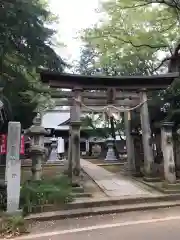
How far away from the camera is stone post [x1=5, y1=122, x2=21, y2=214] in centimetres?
627

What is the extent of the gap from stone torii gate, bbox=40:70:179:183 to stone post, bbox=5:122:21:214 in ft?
10.6

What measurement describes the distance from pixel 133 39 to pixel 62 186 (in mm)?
9786

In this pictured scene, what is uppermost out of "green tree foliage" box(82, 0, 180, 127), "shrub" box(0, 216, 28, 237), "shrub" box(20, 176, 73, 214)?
"green tree foliage" box(82, 0, 180, 127)

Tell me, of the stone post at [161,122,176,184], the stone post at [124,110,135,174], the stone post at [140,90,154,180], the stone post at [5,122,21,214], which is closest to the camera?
the stone post at [5,122,21,214]

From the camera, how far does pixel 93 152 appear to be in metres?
29.3

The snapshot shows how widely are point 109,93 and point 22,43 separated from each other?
4083 millimetres

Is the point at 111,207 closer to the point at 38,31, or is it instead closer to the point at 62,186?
the point at 62,186

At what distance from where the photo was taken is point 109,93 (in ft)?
36.4

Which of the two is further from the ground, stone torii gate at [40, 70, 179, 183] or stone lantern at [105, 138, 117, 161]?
stone torii gate at [40, 70, 179, 183]

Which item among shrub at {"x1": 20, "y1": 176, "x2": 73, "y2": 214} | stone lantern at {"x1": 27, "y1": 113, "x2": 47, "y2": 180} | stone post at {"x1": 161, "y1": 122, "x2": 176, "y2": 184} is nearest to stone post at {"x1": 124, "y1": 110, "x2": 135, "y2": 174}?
stone post at {"x1": 161, "y1": 122, "x2": 176, "y2": 184}

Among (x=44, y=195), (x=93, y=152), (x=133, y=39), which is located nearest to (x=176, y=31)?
(x=133, y=39)

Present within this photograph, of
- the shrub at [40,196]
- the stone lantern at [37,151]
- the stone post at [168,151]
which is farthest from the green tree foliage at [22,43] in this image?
the stone post at [168,151]

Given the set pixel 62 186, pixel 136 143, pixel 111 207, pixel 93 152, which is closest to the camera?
pixel 111 207

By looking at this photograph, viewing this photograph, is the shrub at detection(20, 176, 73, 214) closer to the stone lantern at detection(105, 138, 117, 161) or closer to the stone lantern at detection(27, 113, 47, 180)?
the stone lantern at detection(27, 113, 47, 180)
